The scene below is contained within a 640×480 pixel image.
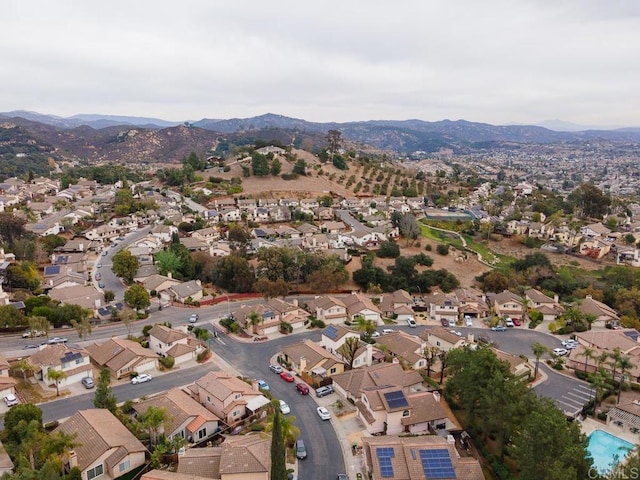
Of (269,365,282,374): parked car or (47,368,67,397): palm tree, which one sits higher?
(47,368,67,397): palm tree

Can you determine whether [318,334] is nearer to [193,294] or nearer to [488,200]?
[193,294]

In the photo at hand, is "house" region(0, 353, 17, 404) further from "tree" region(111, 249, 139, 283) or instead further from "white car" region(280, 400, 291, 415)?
"tree" region(111, 249, 139, 283)

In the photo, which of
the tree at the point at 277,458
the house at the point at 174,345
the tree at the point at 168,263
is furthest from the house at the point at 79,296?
the tree at the point at 277,458

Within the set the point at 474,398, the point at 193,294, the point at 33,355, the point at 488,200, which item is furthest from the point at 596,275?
the point at 33,355

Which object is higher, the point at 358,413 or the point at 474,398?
the point at 474,398

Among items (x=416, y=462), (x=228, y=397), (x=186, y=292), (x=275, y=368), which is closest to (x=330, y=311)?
(x=275, y=368)

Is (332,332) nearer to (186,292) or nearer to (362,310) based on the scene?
(362,310)

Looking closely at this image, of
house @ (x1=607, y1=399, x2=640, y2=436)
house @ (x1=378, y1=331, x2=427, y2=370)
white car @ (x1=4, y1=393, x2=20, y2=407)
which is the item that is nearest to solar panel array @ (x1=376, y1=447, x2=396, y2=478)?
house @ (x1=378, y1=331, x2=427, y2=370)
